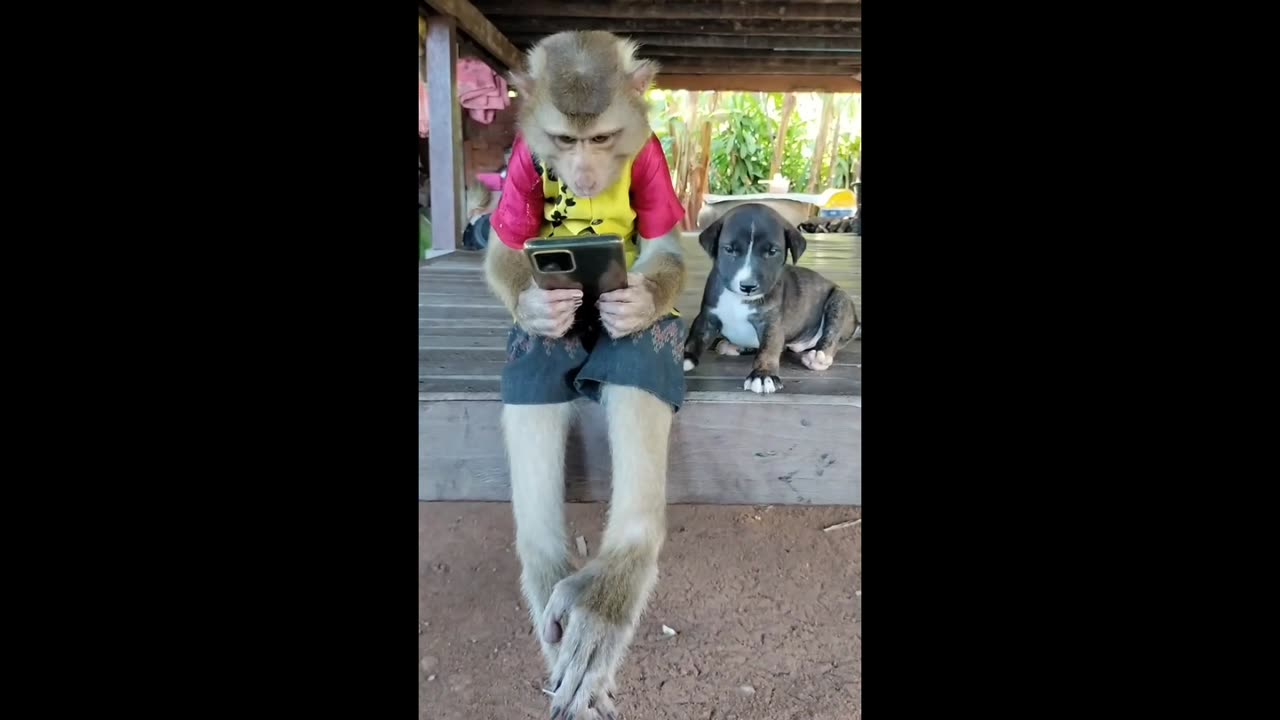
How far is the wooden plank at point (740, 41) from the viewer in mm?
5828

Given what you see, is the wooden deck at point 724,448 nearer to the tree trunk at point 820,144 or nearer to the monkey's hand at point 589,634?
the monkey's hand at point 589,634

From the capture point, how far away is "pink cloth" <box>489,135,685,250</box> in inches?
70.5

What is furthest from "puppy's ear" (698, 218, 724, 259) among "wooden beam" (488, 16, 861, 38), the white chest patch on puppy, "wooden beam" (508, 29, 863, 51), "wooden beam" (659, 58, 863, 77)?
"wooden beam" (659, 58, 863, 77)

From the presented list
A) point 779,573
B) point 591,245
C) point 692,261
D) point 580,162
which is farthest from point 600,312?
point 692,261

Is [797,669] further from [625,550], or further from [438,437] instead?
[438,437]

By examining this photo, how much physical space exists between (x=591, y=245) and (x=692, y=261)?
331 cm

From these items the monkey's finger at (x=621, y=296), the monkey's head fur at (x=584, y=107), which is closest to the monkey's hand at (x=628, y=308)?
the monkey's finger at (x=621, y=296)

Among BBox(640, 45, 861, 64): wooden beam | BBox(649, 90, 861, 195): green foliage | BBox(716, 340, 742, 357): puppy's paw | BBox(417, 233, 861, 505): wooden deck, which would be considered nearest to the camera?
BBox(417, 233, 861, 505): wooden deck

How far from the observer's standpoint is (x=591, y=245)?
1552 millimetres

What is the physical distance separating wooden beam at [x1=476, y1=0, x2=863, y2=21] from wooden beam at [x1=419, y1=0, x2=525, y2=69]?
0.17m

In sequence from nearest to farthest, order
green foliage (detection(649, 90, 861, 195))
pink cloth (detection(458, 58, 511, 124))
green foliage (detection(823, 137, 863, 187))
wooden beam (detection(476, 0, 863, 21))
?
wooden beam (detection(476, 0, 863, 21)) < pink cloth (detection(458, 58, 511, 124)) < green foliage (detection(649, 90, 861, 195)) < green foliage (detection(823, 137, 863, 187))

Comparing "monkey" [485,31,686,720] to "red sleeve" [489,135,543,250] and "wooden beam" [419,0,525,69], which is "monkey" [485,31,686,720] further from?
"wooden beam" [419,0,525,69]

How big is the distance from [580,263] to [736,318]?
30.3 inches

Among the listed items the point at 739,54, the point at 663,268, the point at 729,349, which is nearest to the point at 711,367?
the point at 729,349
